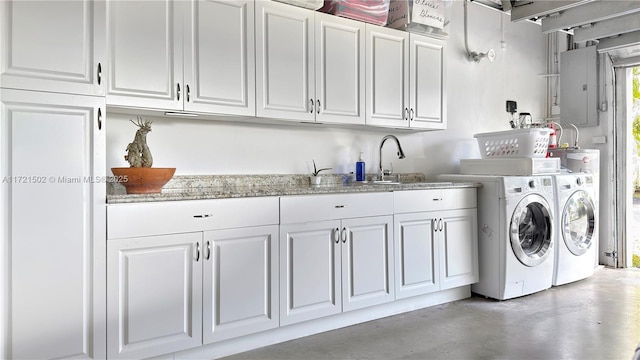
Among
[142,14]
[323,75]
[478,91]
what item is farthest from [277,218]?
[478,91]

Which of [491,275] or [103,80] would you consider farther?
[491,275]

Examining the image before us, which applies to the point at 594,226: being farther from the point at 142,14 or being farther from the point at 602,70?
the point at 142,14

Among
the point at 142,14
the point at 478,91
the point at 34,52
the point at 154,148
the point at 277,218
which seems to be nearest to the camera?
the point at 34,52

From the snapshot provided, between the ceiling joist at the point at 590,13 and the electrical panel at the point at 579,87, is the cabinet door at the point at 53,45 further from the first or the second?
the electrical panel at the point at 579,87

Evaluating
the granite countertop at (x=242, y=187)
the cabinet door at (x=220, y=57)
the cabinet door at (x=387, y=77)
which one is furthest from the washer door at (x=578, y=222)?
the cabinet door at (x=220, y=57)

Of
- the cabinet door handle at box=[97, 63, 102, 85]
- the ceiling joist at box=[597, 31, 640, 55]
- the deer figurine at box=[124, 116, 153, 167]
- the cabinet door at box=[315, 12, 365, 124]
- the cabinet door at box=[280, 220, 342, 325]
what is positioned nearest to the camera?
the cabinet door handle at box=[97, 63, 102, 85]

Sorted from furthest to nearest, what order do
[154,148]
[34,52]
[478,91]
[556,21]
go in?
[478,91], [556,21], [154,148], [34,52]

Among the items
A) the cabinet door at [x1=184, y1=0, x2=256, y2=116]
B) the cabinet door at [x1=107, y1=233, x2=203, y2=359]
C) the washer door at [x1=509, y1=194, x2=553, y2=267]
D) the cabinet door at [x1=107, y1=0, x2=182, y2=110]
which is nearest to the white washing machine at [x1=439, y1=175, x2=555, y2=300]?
the washer door at [x1=509, y1=194, x2=553, y2=267]

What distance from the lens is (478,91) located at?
441 centimetres

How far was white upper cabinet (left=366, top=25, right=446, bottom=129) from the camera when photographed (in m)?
3.19

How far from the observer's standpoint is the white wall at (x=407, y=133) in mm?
2742

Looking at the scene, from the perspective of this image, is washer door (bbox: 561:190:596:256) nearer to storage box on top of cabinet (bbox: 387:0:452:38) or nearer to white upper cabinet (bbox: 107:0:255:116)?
storage box on top of cabinet (bbox: 387:0:452:38)

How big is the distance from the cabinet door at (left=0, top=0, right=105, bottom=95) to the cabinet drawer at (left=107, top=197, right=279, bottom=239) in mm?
582

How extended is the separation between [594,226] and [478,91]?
1.69 m
